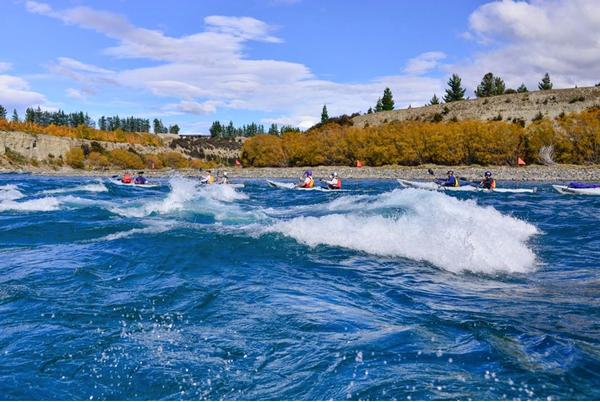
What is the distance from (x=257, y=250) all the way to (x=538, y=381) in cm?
679

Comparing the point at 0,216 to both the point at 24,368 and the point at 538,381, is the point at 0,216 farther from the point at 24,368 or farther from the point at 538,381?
the point at 538,381

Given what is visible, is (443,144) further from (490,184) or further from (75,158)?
(75,158)

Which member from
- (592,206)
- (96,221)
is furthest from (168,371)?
(592,206)

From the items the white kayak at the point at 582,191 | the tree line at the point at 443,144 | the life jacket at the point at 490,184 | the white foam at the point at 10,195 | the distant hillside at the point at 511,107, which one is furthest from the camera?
the distant hillside at the point at 511,107

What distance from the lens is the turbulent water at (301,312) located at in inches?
170

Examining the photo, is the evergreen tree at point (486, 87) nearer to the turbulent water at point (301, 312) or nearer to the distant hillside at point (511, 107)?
the distant hillside at point (511, 107)

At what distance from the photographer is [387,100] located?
10456 cm

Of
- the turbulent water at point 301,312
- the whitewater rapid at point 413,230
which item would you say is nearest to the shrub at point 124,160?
the whitewater rapid at point 413,230

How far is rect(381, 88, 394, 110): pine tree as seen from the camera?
103938mm

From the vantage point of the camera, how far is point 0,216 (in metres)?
16.0

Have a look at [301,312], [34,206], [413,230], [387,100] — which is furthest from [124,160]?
[301,312]

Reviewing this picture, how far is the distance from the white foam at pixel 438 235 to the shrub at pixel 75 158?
11097 centimetres

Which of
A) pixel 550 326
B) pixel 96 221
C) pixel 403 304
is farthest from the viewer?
pixel 96 221

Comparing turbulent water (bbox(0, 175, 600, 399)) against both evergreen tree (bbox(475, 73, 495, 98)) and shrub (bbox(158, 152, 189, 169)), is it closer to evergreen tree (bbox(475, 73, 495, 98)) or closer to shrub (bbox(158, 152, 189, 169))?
evergreen tree (bbox(475, 73, 495, 98))
